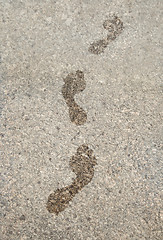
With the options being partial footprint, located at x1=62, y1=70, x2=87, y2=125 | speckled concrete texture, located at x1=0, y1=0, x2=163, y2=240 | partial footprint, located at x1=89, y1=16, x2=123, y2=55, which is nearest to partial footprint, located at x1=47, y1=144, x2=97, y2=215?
speckled concrete texture, located at x1=0, y1=0, x2=163, y2=240

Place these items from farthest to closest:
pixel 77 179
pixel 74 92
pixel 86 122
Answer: pixel 74 92 < pixel 86 122 < pixel 77 179

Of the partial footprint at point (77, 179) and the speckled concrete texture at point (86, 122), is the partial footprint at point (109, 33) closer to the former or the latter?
the speckled concrete texture at point (86, 122)

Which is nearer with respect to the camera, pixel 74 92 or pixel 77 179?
pixel 77 179

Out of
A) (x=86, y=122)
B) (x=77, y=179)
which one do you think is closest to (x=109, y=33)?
(x=86, y=122)

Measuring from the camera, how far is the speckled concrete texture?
247 cm

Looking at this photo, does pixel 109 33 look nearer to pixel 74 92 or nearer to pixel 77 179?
pixel 74 92

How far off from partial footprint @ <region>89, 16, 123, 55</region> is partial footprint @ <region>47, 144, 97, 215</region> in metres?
1.05

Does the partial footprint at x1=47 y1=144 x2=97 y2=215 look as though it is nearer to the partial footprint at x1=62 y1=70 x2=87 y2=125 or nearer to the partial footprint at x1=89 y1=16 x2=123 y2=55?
the partial footprint at x1=62 y1=70 x2=87 y2=125

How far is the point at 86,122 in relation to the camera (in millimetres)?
2768

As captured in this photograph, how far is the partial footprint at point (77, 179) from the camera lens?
2.50 m

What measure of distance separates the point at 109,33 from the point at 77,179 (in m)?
1.56

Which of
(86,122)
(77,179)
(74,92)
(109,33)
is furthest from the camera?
(109,33)

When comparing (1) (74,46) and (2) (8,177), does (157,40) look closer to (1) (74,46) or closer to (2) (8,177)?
(1) (74,46)

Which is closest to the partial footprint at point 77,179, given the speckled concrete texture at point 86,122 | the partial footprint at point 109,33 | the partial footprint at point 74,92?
the speckled concrete texture at point 86,122
